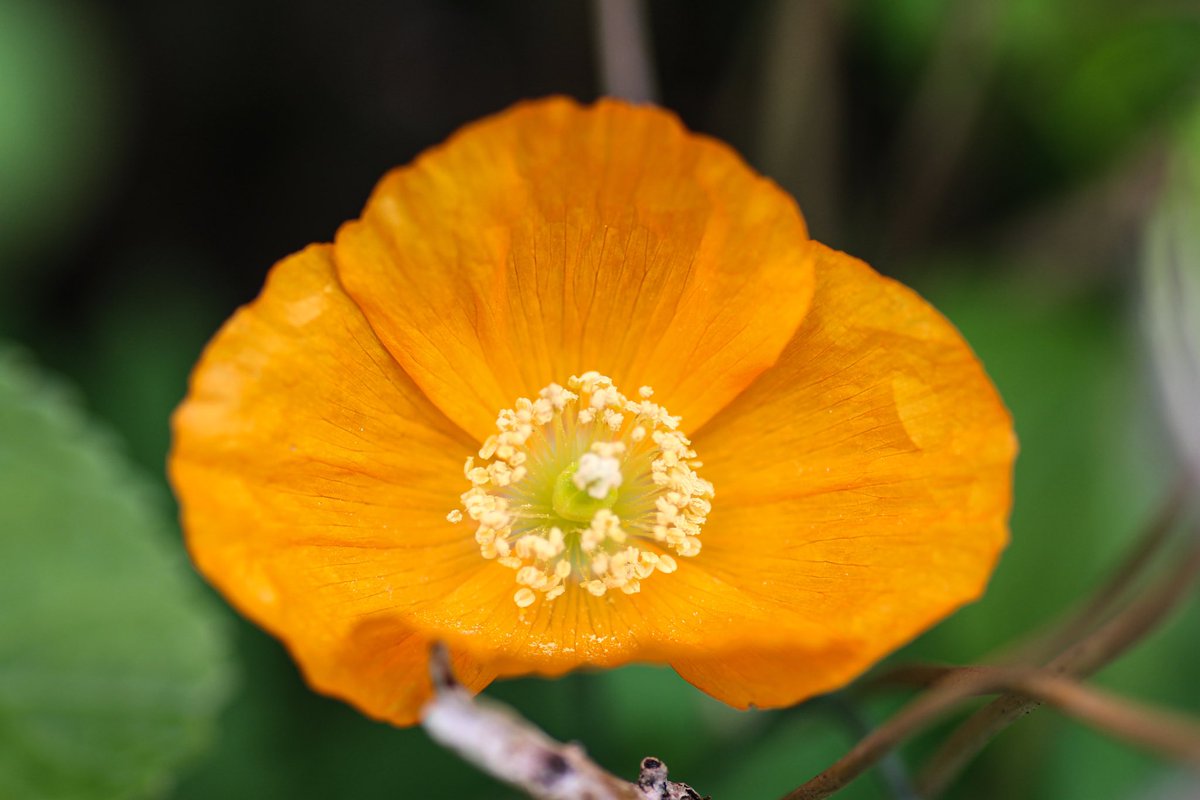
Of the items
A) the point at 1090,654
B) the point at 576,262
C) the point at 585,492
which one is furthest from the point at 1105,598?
the point at 576,262

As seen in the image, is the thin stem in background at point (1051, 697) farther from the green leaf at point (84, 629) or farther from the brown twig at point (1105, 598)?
the green leaf at point (84, 629)

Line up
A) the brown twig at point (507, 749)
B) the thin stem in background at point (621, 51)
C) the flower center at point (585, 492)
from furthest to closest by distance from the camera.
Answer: the thin stem in background at point (621, 51), the flower center at point (585, 492), the brown twig at point (507, 749)

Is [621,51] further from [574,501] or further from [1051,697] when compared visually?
[1051,697]

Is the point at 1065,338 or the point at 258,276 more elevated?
the point at 1065,338

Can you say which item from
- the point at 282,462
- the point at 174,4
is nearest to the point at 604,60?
the point at 174,4

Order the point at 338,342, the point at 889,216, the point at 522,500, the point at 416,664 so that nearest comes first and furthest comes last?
the point at 416,664 < the point at 338,342 < the point at 522,500 < the point at 889,216

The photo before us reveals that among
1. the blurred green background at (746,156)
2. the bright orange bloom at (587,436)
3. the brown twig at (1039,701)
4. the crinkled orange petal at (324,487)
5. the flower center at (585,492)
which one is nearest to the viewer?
the brown twig at (1039,701)

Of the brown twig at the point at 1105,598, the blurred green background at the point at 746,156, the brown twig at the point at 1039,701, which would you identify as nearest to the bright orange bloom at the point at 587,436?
the brown twig at the point at 1039,701

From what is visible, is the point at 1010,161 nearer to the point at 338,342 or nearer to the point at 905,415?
the point at 905,415
